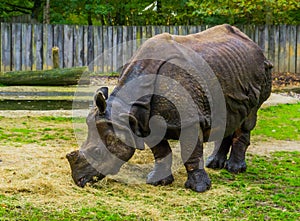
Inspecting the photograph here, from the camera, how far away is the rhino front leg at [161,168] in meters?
5.79

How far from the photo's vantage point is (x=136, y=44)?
709 inches

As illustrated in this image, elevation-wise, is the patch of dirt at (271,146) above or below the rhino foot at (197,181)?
below

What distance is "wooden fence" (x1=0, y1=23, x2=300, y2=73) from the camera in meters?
17.4

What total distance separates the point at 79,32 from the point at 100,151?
1281 cm

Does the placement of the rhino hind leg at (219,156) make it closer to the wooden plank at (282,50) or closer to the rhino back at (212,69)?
the rhino back at (212,69)

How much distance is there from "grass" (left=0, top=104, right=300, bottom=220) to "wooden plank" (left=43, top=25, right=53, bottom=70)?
10487 millimetres

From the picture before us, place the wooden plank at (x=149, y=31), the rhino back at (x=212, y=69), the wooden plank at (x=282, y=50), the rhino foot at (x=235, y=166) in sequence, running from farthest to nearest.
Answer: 1. the wooden plank at (x=282, y=50)
2. the wooden plank at (x=149, y=31)
3. the rhino foot at (x=235, y=166)
4. the rhino back at (x=212, y=69)

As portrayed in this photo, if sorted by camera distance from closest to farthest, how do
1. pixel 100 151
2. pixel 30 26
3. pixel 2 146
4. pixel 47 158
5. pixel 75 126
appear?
pixel 100 151, pixel 47 158, pixel 2 146, pixel 75 126, pixel 30 26

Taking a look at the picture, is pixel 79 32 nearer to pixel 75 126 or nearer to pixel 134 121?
pixel 75 126

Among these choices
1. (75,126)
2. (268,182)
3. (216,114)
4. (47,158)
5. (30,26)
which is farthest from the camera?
(30,26)

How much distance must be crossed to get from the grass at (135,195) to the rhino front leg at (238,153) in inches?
3.9

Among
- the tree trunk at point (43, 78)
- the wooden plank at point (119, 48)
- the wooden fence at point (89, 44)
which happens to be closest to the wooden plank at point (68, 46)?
the wooden fence at point (89, 44)

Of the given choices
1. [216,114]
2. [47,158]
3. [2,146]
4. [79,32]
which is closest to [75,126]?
[2,146]

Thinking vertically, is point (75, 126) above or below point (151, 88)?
below
